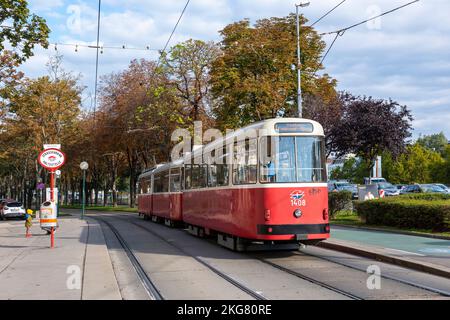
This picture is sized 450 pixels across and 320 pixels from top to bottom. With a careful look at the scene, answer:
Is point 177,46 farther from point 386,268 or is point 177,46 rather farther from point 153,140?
point 386,268

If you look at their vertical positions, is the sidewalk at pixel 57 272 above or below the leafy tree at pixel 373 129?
below

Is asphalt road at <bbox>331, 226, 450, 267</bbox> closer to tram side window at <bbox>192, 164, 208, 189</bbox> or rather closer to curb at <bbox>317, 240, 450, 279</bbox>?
curb at <bbox>317, 240, 450, 279</bbox>

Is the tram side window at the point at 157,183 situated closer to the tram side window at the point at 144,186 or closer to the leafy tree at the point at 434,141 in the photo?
the tram side window at the point at 144,186

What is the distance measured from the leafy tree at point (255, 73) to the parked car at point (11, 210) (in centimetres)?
1926

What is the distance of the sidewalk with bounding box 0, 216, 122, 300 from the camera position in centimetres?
827

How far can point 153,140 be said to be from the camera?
43.8m

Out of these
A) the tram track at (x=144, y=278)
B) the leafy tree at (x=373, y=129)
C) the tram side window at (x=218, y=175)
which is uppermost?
the leafy tree at (x=373, y=129)

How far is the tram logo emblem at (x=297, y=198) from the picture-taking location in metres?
11.8

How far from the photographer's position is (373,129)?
30.5 metres

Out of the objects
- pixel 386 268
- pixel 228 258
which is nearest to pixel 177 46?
pixel 228 258

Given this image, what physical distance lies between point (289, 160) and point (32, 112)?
34840mm

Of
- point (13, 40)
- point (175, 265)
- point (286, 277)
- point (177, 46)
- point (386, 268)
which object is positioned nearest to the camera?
point (286, 277)

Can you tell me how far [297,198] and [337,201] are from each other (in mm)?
13184

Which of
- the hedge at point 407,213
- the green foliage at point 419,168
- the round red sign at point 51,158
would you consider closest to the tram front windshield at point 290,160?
the round red sign at point 51,158
